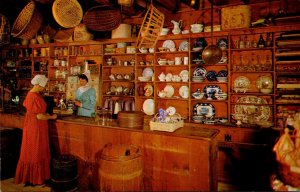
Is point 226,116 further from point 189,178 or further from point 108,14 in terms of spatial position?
point 108,14

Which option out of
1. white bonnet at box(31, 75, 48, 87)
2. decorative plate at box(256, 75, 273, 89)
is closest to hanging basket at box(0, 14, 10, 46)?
white bonnet at box(31, 75, 48, 87)

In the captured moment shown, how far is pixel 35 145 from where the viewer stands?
12.0 feet

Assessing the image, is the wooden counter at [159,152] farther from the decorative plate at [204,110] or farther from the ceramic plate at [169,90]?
the ceramic plate at [169,90]

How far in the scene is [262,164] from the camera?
13.4ft

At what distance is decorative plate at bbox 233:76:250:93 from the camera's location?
15.0 ft

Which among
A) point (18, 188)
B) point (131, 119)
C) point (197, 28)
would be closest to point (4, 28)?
point (18, 188)

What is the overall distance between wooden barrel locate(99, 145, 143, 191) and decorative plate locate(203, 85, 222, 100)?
2.55 meters

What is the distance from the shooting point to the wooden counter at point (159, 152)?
2727mm

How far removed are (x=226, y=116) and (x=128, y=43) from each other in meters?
2.71

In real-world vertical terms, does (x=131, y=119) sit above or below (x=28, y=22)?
below

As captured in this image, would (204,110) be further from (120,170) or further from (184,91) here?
(120,170)

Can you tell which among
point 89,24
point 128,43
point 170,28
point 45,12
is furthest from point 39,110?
point 170,28

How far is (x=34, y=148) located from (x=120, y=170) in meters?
1.81

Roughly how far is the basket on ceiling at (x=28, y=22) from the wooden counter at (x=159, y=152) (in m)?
1.47
